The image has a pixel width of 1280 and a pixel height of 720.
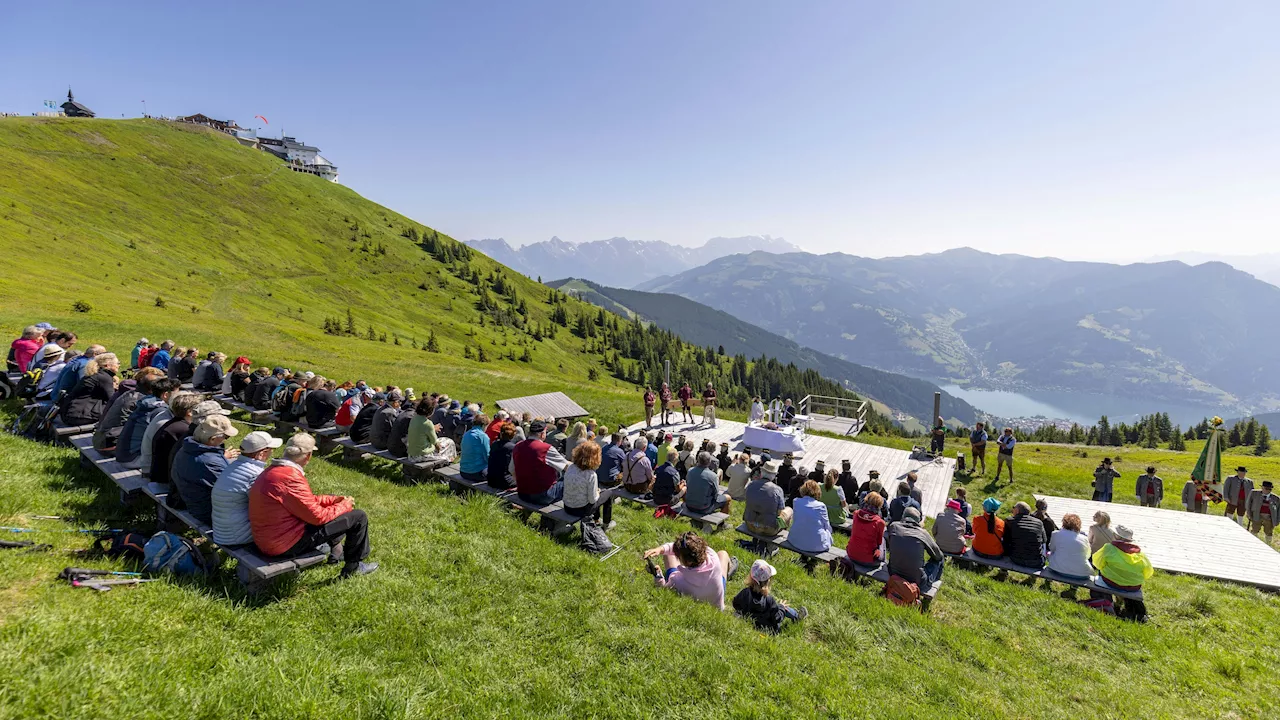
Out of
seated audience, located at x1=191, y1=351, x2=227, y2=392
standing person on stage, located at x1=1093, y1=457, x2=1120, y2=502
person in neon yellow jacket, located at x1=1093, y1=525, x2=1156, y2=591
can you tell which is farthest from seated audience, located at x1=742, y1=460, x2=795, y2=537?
seated audience, located at x1=191, y1=351, x2=227, y2=392

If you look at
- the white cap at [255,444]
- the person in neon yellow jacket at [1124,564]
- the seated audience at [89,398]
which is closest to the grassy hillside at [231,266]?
the seated audience at [89,398]

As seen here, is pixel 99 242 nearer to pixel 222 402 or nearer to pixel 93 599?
pixel 222 402

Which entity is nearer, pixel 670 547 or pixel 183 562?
pixel 183 562

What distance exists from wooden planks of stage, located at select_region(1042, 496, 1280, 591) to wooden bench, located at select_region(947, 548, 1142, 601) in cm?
396

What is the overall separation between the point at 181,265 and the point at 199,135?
395 ft

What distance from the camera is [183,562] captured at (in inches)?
235

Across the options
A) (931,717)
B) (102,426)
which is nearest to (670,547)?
(931,717)

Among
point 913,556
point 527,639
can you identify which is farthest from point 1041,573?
point 527,639

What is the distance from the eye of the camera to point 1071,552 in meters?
9.85

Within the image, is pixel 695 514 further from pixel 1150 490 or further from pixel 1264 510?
pixel 1264 510

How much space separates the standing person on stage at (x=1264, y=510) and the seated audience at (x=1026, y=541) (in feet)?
39.3

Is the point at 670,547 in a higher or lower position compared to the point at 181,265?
lower

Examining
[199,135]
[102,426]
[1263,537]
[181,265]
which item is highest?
[199,135]

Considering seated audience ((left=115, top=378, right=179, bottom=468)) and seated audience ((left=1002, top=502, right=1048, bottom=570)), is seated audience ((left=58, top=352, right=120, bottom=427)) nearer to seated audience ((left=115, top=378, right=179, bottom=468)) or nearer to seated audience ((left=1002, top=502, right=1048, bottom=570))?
seated audience ((left=115, top=378, right=179, bottom=468))
